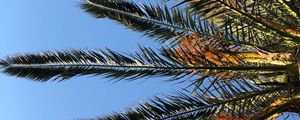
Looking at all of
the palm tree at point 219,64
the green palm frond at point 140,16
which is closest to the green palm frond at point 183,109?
the palm tree at point 219,64

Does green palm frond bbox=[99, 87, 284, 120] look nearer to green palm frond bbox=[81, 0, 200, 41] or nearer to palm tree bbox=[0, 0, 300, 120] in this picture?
palm tree bbox=[0, 0, 300, 120]

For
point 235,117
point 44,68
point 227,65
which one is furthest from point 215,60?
point 44,68

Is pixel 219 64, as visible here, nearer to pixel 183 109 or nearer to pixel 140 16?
pixel 183 109

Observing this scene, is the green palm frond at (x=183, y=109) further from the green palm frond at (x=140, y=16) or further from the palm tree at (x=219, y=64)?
the green palm frond at (x=140, y=16)

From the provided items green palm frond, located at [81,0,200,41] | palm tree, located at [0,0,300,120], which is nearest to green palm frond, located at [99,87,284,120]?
palm tree, located at [0,0,300,120]

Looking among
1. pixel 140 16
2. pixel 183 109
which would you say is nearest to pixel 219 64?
pixel 183 109

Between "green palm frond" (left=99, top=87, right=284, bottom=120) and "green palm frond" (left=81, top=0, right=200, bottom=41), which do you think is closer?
"green palm frond" (left=99, top=87, right=284, bottom=120)

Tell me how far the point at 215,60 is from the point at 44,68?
2.46 m

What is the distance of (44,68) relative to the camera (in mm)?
7031

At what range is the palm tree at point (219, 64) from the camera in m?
5.59

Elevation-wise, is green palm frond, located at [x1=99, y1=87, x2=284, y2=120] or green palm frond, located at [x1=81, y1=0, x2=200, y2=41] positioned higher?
green palm frond, located at [x1=81, y1=0, x2=200, y2=41]

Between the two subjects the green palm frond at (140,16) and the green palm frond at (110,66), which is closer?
the green palm frond at (110,66)

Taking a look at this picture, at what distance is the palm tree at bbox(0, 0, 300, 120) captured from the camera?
559cm

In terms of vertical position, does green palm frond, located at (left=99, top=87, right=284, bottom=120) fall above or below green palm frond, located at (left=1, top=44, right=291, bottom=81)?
below
